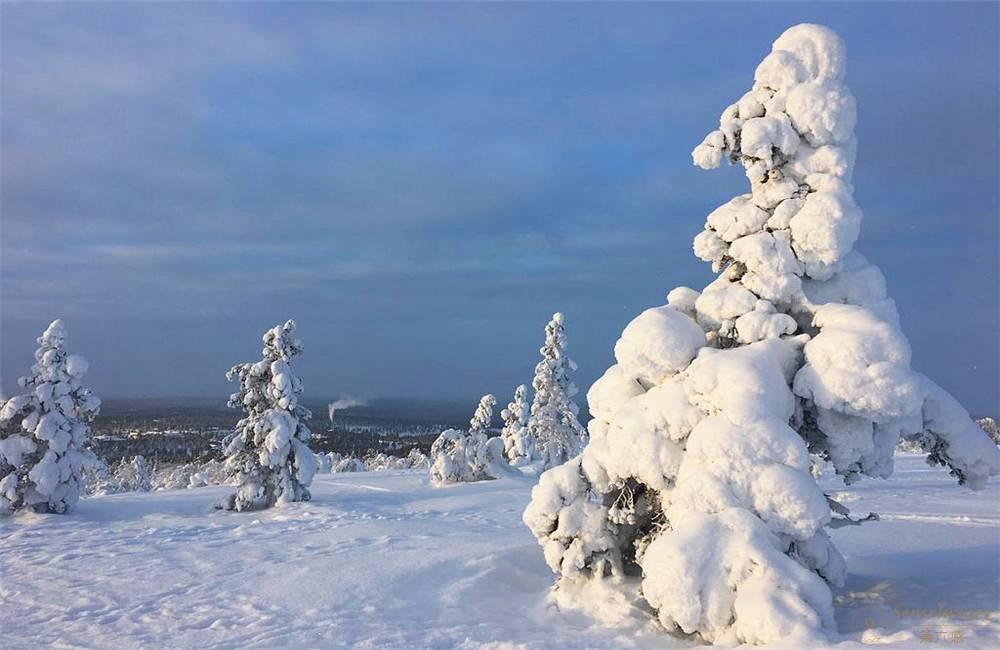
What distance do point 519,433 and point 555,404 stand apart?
2.80m

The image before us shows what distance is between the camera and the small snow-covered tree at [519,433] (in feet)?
132

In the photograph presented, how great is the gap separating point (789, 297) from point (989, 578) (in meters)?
5.29

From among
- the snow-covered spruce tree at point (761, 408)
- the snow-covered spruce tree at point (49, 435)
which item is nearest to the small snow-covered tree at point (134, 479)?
the snow-covered spruce tree at point (49, 435)

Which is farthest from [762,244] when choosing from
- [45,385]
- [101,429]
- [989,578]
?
[101,429]

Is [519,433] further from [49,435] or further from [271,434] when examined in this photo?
[49,435]

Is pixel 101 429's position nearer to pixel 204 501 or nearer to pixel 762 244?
pixel 204 501

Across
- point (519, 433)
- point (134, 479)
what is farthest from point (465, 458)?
point (134, 479)

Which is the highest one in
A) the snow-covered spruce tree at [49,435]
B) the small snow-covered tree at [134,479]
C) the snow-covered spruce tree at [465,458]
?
the snow-covered spruce tree at [49,435]

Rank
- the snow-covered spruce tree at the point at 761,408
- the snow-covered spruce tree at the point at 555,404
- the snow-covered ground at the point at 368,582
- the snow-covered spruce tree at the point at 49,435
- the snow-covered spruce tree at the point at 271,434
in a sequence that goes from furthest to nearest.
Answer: the snow-covered spruce tree at the point at 555,404 → the snow-covered spruce tree at the point at 271,434 → the snow-covered spruce tree at the point at 49,435 → the snow-covered ground at the point at 368,582 → the snow-covered spruce tree at the point at 761,408

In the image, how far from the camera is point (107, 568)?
13.2 m

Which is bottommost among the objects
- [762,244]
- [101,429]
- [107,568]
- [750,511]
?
[101,429]

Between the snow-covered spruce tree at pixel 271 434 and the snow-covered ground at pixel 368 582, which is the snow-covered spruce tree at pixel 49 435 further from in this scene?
the snow-covered spruce tree at pixel 271 434

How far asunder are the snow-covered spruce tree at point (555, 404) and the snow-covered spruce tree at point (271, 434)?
713 inches

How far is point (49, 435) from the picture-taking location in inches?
808
